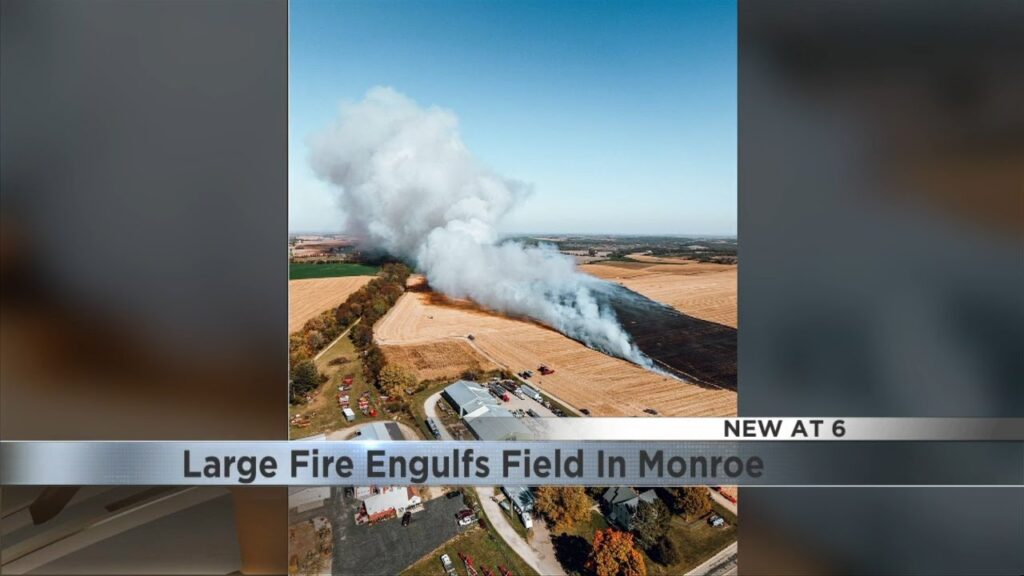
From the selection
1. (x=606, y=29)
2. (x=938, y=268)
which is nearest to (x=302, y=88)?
(x=606, y=29)

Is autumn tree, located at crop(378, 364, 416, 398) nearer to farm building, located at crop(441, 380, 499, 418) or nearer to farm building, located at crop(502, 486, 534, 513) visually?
farm building, located at crop(441, 380, 499, 418)

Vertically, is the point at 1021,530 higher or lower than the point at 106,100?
lower

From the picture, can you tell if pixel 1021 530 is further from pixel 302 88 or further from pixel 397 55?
pixel 302 88

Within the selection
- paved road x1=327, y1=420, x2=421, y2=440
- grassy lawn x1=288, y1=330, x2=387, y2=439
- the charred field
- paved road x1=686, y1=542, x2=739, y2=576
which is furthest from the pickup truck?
the charred field

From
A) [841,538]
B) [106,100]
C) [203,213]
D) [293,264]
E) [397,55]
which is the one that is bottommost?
[841,538]

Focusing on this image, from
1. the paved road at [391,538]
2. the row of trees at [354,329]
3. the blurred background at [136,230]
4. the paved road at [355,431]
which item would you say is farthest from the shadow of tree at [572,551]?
the blurred background at [136,230]

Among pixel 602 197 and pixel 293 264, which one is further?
pixel 602 197
